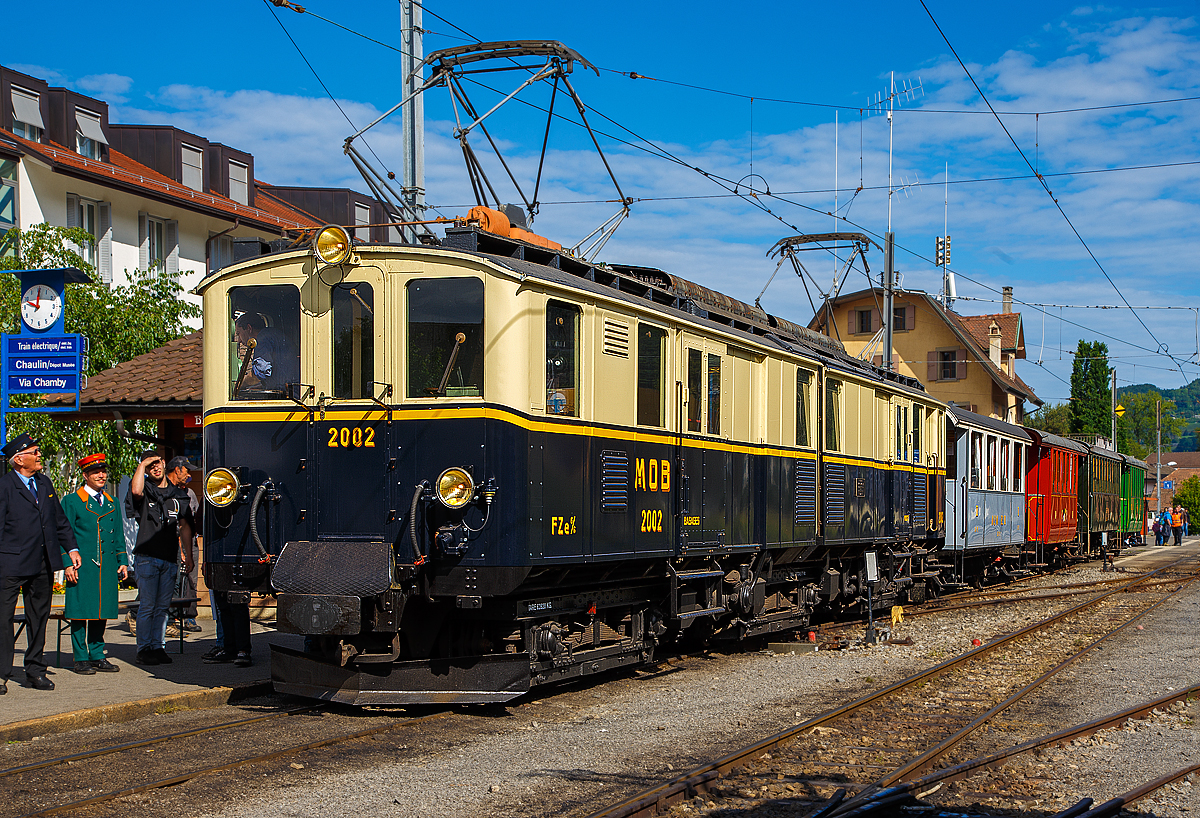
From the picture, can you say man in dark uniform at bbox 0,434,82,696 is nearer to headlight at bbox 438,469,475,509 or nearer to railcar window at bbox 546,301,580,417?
headlight at bbox 438,469,475,509

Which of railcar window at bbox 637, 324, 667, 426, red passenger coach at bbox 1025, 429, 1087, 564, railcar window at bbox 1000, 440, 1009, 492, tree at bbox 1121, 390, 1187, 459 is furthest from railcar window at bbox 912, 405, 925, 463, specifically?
tree at bbox 1121, 390, 1187, 459

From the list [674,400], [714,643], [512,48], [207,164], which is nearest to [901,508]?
[714,643]

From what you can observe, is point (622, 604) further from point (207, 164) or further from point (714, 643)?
point (207, 164)

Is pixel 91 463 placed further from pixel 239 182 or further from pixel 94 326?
pixel 239 182

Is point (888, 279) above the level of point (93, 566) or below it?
above

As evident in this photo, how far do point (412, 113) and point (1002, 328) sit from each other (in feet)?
174

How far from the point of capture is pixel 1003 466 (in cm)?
2431

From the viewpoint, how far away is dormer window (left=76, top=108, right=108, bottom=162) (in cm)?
3375

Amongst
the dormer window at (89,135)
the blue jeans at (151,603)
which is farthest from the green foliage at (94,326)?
the dormer window at (89,135)

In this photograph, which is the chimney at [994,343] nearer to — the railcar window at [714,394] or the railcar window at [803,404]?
the railcar window at [803,404]

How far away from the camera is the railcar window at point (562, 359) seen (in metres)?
8.48

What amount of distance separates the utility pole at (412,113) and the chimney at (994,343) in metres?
48.8

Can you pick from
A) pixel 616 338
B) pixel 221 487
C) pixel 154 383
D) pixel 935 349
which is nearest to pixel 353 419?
pixel 221 487

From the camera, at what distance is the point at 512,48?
35.9ft
